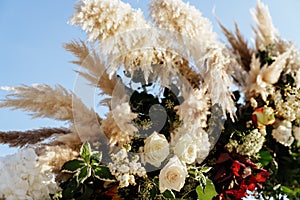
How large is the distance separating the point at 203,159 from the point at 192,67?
0.61 ft

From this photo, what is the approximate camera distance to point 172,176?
2.65 feet

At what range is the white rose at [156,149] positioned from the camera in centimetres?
85

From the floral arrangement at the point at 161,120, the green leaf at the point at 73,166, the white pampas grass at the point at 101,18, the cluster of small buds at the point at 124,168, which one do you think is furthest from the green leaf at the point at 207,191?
the white pampas grass at the point at 101,18

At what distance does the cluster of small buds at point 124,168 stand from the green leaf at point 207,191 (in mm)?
104

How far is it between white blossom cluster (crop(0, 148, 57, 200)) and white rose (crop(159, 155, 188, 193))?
18cm

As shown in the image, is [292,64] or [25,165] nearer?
[25,165]

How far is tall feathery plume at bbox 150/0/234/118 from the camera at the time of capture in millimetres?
918

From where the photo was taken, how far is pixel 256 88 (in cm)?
96

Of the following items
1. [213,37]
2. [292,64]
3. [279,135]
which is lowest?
[279,135]

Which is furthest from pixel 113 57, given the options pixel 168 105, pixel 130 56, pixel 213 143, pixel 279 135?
pixel 279 135

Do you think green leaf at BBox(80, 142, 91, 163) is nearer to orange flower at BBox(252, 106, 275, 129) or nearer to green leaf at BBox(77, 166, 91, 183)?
green leaf at BBox(77, 166, 91, 183)

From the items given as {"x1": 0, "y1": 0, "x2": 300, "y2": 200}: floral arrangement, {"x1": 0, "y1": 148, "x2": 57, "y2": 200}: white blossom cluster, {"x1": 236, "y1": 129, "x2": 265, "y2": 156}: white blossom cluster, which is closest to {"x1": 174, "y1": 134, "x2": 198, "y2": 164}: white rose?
{"x1": 0, "y1": 0, "x2": 300, "y2": 200}: floral arrangement

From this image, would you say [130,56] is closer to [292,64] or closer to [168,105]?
[168,105]

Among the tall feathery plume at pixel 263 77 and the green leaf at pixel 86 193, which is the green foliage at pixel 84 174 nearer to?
the green leaf at pixel 86 193
